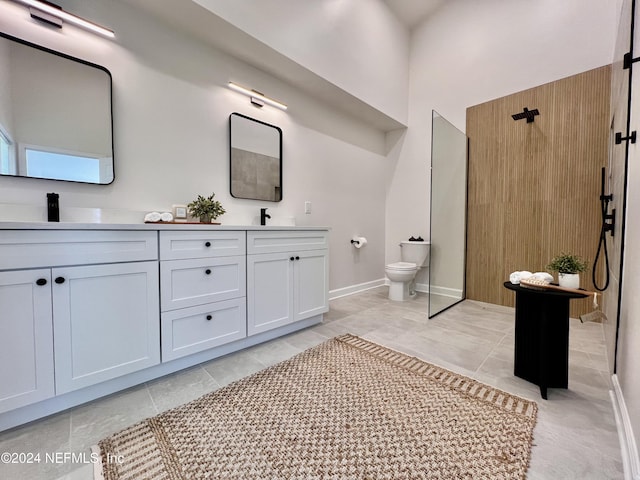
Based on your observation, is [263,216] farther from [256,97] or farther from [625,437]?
[625,437]

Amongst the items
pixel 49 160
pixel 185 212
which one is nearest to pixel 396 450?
pixel 185 212

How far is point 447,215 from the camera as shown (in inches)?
113

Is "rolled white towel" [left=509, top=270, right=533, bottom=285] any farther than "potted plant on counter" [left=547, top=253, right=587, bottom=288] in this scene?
Yes

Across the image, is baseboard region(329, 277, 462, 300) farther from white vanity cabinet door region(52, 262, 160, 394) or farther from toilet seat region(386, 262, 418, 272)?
white vanity cabinet door region(52, 262, 160, 394)

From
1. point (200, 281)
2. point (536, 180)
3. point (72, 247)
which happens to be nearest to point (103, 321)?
point (72, 247)

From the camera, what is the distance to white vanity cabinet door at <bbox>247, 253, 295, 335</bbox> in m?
1.88

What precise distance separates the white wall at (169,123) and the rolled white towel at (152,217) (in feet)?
0.54

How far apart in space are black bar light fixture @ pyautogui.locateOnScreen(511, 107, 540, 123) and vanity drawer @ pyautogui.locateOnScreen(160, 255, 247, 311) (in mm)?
2987

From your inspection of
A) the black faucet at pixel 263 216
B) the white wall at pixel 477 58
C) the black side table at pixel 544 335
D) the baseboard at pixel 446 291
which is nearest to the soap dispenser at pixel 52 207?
the black faucet at pixel 263 216

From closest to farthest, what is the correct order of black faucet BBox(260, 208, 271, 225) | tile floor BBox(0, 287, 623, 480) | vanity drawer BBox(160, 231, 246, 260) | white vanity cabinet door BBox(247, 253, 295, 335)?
tile floor BBox(0, 287, 623, 480)
vanity drawer BBox(160, 231, 246, 260)
white vanity cabinet door BBox(247, 253, 295, 335)
black faucet BBox(260, 208, 271, 225)

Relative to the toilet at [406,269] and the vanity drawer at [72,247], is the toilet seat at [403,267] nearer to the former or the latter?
the toilet at [406,269]

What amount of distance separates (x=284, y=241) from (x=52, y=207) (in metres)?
1.34

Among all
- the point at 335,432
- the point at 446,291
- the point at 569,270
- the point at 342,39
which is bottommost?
the point at 335,432

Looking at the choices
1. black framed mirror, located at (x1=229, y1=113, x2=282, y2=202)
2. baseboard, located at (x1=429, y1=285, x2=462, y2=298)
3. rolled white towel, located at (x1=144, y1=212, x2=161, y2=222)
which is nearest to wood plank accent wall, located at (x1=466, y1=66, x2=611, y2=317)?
baseboard, located at (x1=429, y1=285, x2=462, y2=298)
